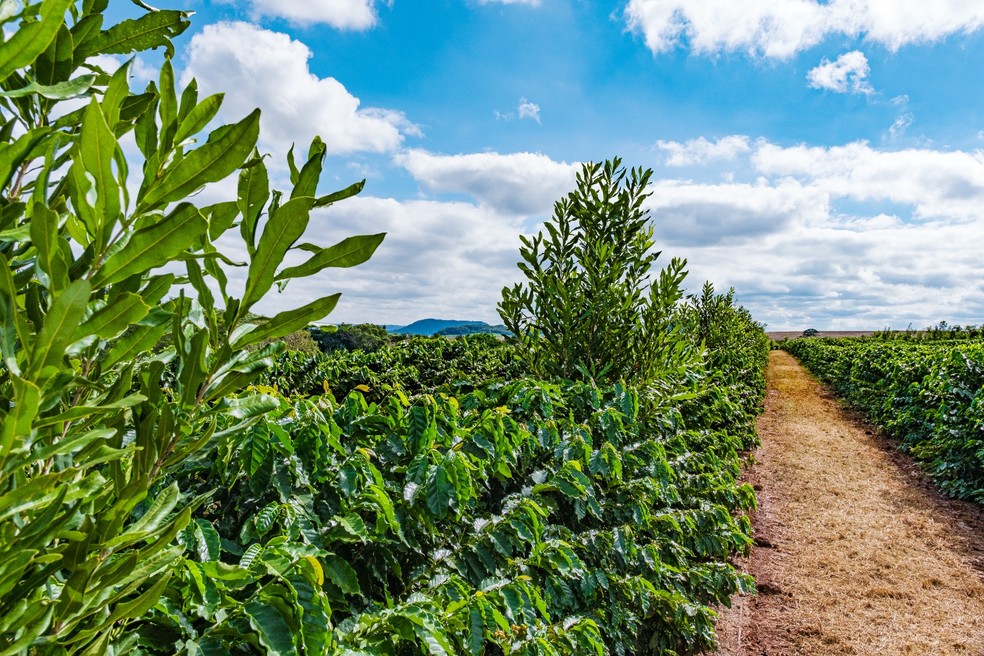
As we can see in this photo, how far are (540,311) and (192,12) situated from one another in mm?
4524

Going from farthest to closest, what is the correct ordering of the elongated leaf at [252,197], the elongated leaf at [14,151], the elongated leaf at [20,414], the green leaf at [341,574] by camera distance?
the green leaf at [341,574] → the elongated leaf at [252,197] → the elongated leaf at [14,151] → the elongated leaf at [20,414]

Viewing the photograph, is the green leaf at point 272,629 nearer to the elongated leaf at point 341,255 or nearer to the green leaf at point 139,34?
the elongated leaf at point 341,255

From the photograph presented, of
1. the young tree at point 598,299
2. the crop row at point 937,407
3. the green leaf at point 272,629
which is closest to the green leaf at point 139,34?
the green leaf at point 272,629

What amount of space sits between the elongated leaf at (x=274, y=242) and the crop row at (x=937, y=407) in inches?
378

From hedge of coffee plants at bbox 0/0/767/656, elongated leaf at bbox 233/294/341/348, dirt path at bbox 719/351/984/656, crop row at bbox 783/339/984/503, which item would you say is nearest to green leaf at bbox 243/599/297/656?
hedge of coffee plants at bbox 0/0/767/656

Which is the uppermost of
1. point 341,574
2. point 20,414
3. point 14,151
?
point 14,151

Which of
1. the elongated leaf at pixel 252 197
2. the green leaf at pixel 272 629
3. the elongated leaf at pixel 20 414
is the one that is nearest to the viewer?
the elongated leaf at pixel 20 414

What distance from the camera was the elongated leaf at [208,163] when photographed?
745 mm

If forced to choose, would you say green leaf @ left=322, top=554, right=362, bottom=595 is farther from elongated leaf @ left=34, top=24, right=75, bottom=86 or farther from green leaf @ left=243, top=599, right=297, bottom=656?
elongated leaf @ left=34, top=24, right=75, bottom=86

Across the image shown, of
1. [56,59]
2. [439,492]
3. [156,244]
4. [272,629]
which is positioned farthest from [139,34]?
[439,492]

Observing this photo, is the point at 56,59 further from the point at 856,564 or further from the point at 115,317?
the point at 856,564

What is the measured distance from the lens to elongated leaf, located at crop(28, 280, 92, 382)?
0.63 m

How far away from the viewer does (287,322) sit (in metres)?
0.89

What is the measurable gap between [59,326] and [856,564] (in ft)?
22.7
